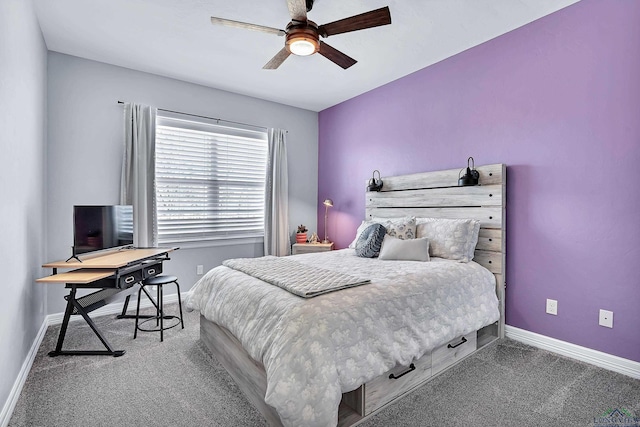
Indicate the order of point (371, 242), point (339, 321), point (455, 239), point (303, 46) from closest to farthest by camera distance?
1. point (339, 321)
2. point (303, 46)
3. point (455, 239)
4. point (371, 242)

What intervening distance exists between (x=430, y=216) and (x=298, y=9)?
2.31 m

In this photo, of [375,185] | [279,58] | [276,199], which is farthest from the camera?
[276,199]

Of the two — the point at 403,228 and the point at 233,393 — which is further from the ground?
the point at 403,228

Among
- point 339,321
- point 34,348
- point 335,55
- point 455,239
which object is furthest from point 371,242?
point 34,348

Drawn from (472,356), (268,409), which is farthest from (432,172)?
(268,409)

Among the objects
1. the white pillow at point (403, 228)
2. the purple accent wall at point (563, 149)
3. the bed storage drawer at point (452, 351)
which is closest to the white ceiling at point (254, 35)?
the purple accent wall at point (563, 149)

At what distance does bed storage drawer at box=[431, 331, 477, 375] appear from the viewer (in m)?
2.15

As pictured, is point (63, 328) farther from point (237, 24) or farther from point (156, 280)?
point (237, 24)

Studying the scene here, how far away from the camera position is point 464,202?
9.99 ft

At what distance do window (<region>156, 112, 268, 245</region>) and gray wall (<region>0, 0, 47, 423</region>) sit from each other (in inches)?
45.1

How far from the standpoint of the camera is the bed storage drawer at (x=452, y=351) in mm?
2148

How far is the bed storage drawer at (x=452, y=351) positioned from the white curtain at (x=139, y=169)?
3.14 m

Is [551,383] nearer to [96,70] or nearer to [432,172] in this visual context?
[432,172]

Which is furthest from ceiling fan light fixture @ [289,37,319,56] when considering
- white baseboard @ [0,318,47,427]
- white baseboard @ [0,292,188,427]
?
white baseboard @ [0,318,47,427]
